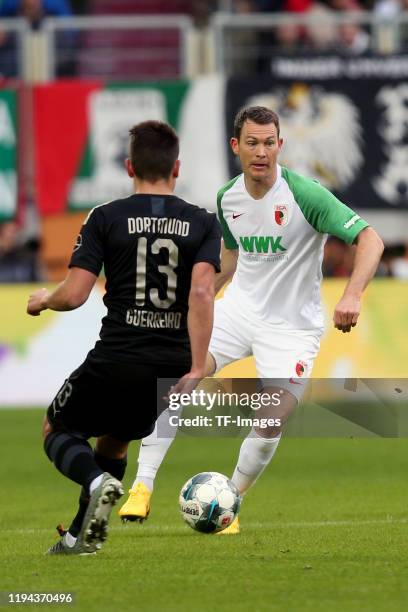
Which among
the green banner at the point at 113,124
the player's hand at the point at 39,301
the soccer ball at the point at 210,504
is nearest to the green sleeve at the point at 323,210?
the soccer ball at the point at 210,504

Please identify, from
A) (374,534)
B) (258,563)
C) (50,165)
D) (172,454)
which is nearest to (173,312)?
(258,563)

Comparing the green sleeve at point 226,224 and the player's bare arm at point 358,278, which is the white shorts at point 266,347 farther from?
the player's bare arm at point 358,278

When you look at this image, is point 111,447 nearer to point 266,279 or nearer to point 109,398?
point 109,398

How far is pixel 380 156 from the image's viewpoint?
1919 cm

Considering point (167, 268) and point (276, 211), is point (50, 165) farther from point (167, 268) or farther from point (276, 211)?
point (167, 268)

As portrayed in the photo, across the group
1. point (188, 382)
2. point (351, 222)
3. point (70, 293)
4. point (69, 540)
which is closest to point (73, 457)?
point (69, 540)

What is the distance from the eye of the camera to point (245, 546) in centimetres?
798

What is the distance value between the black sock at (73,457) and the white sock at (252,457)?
1.56 metres

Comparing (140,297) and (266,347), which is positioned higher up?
(140,297)

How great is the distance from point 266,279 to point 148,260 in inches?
76.3

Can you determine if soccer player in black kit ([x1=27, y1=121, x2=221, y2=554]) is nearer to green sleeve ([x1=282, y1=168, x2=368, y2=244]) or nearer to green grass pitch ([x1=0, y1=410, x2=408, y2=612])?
green grass pitch ([x1=0, y1=410, x2=408, y2=612])

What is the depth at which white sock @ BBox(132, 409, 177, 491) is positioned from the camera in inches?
Answer: 337

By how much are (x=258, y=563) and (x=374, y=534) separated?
136 centimetres

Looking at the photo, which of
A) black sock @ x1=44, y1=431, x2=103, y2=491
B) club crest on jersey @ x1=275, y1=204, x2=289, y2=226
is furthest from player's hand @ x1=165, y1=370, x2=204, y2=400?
club crest on jersey @ x1=275, y1=204, x2=289, y2=226
